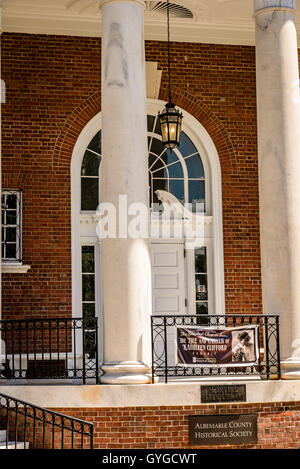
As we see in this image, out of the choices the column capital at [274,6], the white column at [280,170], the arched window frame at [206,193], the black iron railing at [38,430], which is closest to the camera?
the black iron railing at [38,430]

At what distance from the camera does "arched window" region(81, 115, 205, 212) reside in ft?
53.6

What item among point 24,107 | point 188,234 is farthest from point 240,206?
point 24,107

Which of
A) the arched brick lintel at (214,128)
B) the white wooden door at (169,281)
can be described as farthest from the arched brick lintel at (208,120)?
the white wooden door at (169,281)

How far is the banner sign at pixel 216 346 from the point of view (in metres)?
12.2

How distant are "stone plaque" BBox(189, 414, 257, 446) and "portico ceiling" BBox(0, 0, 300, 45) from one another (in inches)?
312

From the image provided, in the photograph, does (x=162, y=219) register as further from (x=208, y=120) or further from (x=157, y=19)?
(x=157, y=19)

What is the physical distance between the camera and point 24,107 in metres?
16.0

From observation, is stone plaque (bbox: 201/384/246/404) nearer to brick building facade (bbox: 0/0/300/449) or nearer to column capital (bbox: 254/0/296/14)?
brick building facade (bbox: 0/0/300/449)

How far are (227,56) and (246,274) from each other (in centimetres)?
459

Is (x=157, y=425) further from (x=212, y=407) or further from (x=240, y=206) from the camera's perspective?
(x=240, y=206)

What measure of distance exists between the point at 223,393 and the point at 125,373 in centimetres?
148

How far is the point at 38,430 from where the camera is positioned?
11641 mm

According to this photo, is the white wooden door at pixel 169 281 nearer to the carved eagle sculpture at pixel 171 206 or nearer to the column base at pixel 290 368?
the carved eagle sculpture at pixel 171 206

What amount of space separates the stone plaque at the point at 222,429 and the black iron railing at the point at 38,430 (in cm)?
155
